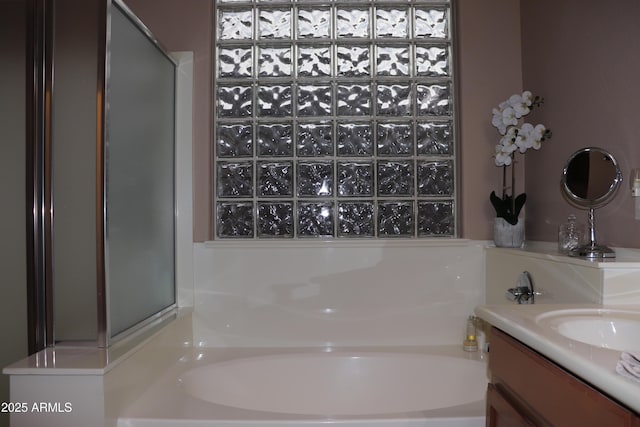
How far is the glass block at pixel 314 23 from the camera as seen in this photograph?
243cm

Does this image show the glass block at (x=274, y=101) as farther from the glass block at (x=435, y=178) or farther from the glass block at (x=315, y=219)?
the glass block at (x=435, y=178)

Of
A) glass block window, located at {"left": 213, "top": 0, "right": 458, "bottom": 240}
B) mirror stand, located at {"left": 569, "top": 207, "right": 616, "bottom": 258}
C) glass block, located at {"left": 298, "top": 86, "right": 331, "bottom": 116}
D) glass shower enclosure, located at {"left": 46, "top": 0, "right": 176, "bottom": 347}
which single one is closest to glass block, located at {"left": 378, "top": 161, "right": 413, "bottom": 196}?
glass block window, located at {"left": 213, "top": 0, "right": 458, "bottom": 240}

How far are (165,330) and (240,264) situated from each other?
49 centimetres

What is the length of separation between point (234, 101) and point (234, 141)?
20 cm

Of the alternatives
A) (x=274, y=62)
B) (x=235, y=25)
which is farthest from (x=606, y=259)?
(x=235, y=25)

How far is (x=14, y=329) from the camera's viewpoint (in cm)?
175

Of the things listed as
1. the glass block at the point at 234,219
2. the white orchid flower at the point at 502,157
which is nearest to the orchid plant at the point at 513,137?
the white orchid flower at the point at 502,157

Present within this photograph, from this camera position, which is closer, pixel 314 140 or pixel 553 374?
pixel 553 374

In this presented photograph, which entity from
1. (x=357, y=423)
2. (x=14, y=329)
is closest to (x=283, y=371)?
(x=357, y=423)

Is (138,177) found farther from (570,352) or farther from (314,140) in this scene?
(570,352)

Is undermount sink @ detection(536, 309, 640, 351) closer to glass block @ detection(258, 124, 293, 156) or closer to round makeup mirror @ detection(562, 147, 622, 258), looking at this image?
round makeup mirror @ detection(562, 147, 622, 258)

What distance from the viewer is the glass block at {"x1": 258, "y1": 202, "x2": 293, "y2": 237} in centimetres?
238

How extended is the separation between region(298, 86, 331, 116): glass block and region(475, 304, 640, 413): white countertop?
1.50 metres

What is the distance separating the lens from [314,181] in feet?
7.86
